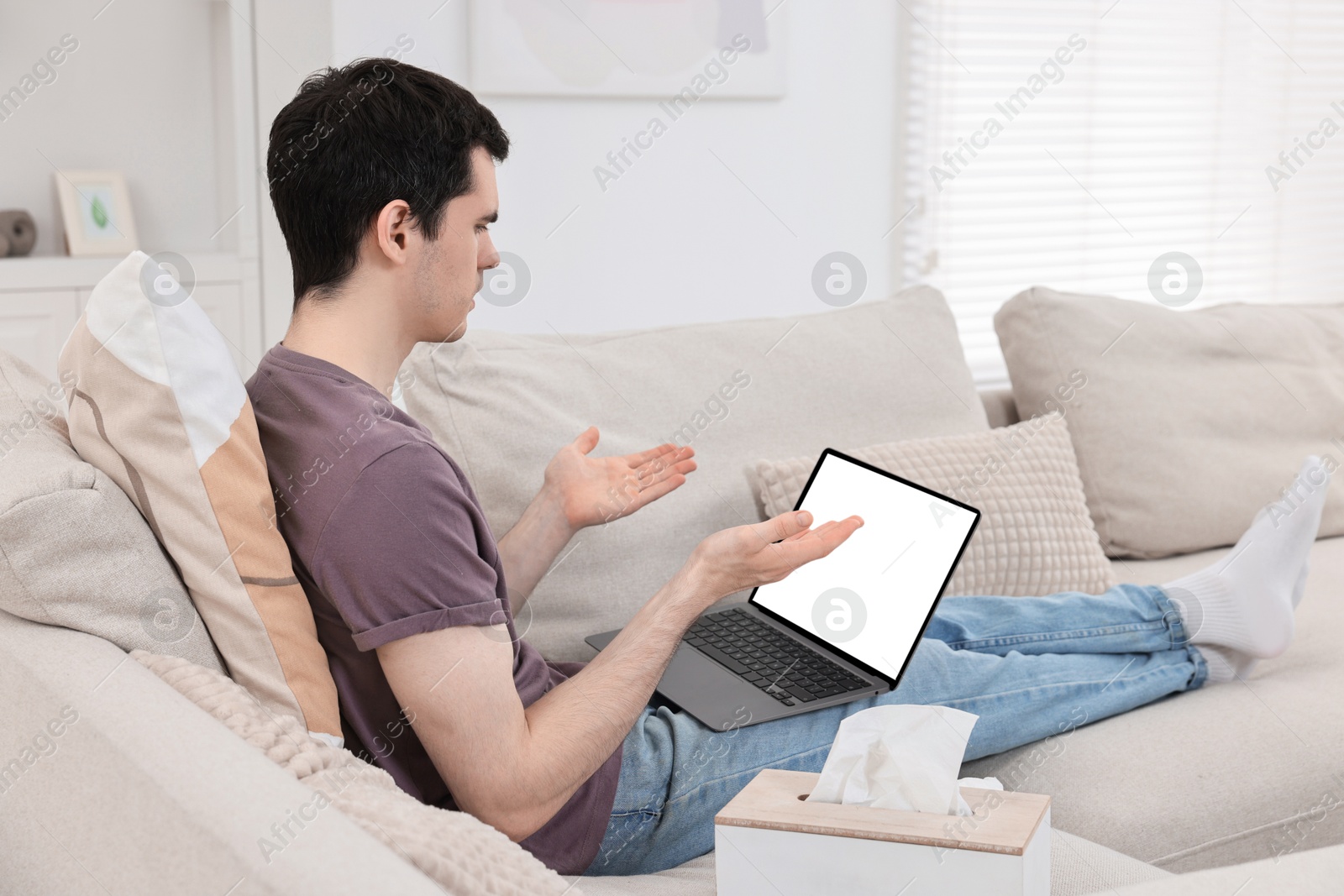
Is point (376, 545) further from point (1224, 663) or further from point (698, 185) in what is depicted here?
point (698, 185)

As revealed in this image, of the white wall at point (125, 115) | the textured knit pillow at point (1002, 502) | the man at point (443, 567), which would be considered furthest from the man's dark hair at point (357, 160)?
the white wall at point (125, 115)

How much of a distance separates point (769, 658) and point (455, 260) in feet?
2.08

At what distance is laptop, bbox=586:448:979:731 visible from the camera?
137 centimetres

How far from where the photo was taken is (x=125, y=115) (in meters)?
3.41

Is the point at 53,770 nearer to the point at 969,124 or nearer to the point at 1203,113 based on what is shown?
the point at 969,124

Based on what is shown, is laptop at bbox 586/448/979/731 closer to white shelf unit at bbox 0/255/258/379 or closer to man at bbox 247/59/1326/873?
man at bbox 247/59/1326/873

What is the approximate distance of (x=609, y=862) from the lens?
122 centimetres

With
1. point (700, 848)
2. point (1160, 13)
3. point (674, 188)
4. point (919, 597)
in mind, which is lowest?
point (700, 848)

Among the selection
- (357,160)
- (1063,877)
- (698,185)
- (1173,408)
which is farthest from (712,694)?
(698,185)

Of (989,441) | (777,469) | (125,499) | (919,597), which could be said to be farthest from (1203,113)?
(125,499)

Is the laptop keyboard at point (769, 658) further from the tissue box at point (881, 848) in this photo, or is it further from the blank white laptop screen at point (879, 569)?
the tissue box at point (881, 848)

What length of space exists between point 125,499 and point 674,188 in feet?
6.95

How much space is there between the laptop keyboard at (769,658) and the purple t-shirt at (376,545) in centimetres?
29

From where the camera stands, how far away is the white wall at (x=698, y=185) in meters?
2.74
